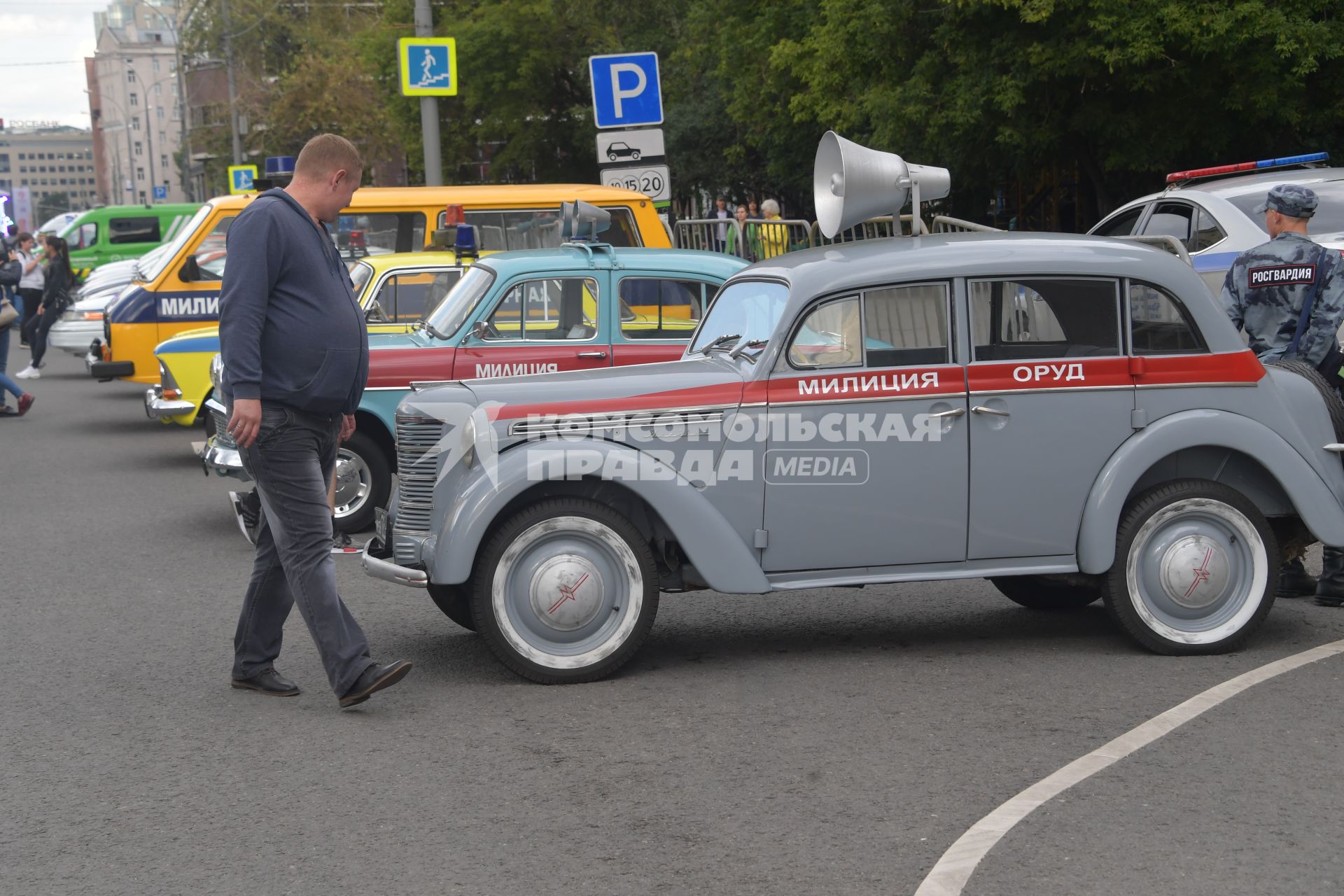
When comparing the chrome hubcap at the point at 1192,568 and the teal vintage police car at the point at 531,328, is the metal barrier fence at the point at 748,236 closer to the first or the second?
the teal vintage police car at the point at 531,328

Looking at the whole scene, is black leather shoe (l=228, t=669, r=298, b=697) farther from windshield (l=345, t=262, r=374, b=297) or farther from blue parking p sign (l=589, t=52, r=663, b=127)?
blue parking p sign (l=589, t=52, r=663, b=127)

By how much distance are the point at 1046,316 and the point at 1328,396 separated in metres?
1.38

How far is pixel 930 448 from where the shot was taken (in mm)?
6168

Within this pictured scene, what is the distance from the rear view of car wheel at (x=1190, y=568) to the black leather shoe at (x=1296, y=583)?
1.16m

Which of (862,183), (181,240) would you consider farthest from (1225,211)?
(181,240)

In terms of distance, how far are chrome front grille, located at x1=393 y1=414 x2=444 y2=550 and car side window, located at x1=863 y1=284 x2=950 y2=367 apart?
5.95 feet

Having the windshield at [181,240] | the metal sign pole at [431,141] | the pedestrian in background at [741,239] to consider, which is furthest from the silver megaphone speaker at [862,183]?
the metal sign pole at [431,141]

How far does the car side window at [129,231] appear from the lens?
129 ft

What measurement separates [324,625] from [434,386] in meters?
1.31

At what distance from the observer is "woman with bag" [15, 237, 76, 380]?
899 inches

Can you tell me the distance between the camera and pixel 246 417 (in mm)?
5453

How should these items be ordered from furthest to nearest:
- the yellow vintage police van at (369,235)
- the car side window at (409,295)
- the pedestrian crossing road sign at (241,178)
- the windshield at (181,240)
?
the pedestrian crossing road sign at (241,178)
the windshield at (181,240)
the yellow vintage police van at (369,235)
the car side window at (409,295)

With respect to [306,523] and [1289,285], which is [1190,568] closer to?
[1289,285]

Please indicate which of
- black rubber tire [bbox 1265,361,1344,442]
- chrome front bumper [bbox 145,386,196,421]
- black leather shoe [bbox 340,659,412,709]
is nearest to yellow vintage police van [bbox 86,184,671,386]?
chrome front bumper [bbox 145,386,196,421]
